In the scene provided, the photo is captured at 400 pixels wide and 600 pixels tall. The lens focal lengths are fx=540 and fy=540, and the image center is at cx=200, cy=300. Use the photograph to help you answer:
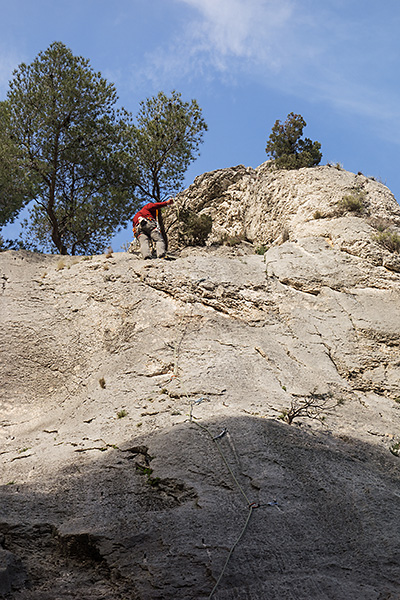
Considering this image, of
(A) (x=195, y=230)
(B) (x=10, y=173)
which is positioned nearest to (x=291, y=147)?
(A) (x=195, y=230)

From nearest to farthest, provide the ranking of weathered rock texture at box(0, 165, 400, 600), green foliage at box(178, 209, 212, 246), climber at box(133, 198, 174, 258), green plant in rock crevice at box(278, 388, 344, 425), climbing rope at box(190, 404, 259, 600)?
climbing rope at box(190, 404, 259, 600) → weathered rock texture at box(0, 165, 400, 600) → green plant in rock crevice at box(278, 388, 344, 425) → climber at box(133, 198, 174, 258) → green foliage at box(178, 209, 212, 246)

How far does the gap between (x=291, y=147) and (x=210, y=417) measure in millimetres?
14769

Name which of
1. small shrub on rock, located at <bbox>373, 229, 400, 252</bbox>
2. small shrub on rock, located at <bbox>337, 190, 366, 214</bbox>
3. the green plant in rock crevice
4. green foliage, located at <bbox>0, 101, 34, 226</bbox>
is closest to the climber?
green foliage, located at <bbox>0, 101, 34, 226</bbox>

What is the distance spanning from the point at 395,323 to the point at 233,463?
6.18 m

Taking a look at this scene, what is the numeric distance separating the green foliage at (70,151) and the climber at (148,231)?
3279mm

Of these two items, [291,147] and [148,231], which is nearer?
[148,231]

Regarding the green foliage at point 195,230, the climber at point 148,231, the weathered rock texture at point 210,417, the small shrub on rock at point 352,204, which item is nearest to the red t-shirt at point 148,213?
the climber at point 148,231

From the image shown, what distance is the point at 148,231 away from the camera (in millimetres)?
14234

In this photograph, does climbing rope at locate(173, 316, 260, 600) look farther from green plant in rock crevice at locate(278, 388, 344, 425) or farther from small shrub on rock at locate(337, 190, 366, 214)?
small shrub on rock at locate(337, 190, 366, 214)

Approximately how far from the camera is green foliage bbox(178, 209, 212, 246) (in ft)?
58.0

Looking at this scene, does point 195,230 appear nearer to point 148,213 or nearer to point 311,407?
point 148,213

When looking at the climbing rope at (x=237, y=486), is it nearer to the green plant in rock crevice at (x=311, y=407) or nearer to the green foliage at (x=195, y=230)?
the green plant in rock crevice at (x=311, y=407)

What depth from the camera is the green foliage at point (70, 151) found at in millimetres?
16766

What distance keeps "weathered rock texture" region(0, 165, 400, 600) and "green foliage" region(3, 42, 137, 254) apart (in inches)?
148
